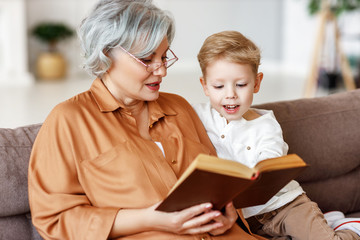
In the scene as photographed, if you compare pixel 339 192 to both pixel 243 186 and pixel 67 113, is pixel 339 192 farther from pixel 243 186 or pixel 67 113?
pixel 67 113

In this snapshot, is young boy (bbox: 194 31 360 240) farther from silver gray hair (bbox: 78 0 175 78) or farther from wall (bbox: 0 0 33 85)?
wall (bbox: 0 0 33 85)

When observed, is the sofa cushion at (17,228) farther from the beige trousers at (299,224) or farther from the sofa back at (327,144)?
the sofa back at (327,144)

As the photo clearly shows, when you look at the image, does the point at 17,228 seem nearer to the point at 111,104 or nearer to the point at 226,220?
the point at 111,104

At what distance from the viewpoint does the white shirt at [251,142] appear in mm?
1743

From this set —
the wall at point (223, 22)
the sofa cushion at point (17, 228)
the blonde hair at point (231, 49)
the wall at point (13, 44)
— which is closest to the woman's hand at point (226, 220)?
the blonde hair at point (231, 49)

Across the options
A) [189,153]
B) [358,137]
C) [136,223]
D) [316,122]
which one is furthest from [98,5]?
[358,137]

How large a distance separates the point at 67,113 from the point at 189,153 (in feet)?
1.38

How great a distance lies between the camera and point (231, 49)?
170 cm

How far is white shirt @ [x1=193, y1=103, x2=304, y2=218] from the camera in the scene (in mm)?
1743

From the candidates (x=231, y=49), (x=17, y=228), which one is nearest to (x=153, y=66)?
(x=231, y=49)

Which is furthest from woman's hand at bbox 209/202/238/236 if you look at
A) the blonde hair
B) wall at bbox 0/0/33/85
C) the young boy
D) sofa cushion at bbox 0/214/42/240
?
wall at bbox 0/0/33/85

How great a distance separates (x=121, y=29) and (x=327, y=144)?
3.56 feet

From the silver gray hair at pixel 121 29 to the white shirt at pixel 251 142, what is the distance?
45 centimetres

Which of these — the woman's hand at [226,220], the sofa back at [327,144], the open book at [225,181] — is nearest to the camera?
the open book at [225,181]
